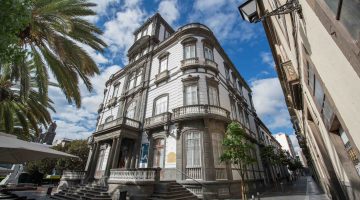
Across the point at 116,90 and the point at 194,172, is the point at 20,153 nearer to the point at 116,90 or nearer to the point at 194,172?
the point at 194,172

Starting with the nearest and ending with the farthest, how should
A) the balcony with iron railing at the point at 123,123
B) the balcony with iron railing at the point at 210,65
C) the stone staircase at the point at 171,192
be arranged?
1. the stone staircase at the point at 171,192
2. the balcony with iron railing at the point at 123,123
3. the balcony with iron railing at the point at 210,65

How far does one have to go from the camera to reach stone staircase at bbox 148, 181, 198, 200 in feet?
35.2

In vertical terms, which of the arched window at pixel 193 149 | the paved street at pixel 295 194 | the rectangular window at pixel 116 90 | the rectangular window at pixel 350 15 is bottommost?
the paved street at pixel 295 194

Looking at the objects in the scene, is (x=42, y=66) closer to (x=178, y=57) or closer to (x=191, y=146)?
(x=191, y=146)

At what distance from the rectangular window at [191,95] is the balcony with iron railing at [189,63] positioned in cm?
192

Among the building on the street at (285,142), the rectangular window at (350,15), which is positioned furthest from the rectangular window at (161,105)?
the building on the street at (285,142)

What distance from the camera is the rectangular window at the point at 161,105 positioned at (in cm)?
1739

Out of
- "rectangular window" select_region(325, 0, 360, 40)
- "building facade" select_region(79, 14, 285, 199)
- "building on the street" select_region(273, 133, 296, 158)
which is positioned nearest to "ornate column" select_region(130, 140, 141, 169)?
"building facade" select_region(79, 14, 285, 199)

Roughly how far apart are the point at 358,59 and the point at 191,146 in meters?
12.7

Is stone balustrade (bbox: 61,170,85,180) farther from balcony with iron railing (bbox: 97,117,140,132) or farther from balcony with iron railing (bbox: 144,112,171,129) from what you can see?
balcony with iron railing (bbox: 144,112,171,129)

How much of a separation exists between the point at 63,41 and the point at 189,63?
36.7 feet

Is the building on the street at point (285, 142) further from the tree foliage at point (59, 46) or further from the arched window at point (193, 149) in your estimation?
the tree foliage at point (59, 46)

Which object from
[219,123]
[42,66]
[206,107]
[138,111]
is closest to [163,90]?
[138,111]

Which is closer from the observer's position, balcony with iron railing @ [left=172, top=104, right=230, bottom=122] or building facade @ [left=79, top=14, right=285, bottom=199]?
building facade @ [left=79, top=14, right=285, bottom=199]
